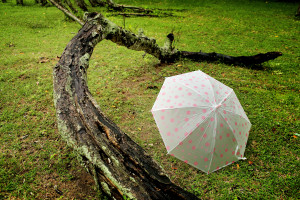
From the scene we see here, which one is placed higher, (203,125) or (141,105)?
(203,125)

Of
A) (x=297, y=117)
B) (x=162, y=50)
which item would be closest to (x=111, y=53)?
(x=162, y=50)

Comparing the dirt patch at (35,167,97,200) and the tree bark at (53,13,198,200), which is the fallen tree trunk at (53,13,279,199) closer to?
the tree bark at (53,13,198,200)

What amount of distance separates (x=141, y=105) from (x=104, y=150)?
7.91 ft

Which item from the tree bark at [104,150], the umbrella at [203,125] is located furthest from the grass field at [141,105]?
the tree bark at [104,150]

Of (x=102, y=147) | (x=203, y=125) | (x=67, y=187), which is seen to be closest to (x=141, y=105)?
(x=203, y=125)

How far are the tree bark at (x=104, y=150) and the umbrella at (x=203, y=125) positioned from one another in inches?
40.2

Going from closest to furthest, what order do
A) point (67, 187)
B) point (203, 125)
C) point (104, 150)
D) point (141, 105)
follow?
point (104, 150)
point (67, 187)
point (203, 125)
point (141, 105)

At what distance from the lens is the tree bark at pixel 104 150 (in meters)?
1.69

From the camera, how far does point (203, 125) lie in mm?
2709

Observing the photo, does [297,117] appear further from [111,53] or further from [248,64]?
[111,53]

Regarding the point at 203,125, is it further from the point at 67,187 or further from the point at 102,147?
the point at 67,187

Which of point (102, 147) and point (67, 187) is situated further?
point (67, 187)

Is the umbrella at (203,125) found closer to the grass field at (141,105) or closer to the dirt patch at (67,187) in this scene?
the grass field at (141,105)

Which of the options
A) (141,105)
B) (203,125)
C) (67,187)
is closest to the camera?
(67,187)
